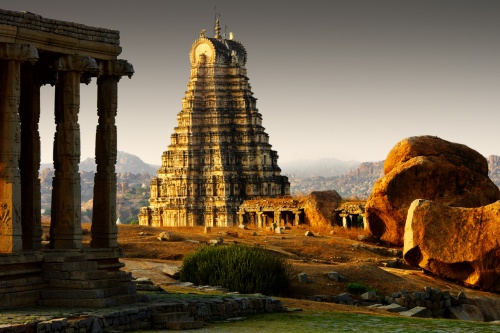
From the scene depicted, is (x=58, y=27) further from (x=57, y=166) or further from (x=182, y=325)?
(x=182, y=325)

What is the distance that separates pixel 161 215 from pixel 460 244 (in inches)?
2474

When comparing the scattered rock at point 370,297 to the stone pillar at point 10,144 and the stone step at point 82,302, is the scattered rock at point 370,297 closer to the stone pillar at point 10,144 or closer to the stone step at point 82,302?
the stone step at point 82,302

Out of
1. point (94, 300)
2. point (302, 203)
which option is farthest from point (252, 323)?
point (302, 203)

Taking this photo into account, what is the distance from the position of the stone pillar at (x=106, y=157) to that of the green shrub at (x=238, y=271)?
256 inches

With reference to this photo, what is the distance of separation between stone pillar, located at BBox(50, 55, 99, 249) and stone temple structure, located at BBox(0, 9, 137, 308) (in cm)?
2

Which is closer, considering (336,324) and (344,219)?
(336,324)

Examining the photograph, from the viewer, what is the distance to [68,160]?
68.6 ft

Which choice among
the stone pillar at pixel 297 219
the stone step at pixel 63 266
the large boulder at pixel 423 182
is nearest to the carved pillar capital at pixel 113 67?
the stone step at pixel 63 266

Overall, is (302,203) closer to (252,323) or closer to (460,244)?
(460,244)

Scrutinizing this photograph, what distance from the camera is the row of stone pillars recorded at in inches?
776

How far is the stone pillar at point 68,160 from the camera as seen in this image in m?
21.0

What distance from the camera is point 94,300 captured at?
19500 mm

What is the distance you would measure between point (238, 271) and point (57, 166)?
27.4 feet

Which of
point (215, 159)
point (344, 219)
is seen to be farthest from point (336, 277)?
point (215, 159)
